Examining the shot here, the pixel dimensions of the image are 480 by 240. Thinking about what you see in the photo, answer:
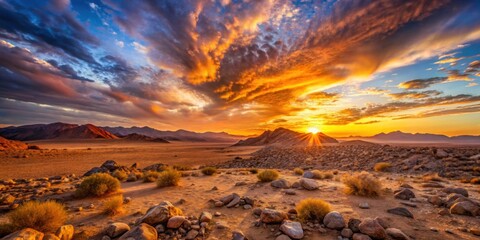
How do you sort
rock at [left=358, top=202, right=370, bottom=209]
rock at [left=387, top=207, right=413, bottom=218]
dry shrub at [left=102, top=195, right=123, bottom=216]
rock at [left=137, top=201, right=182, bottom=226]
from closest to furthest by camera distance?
rock at [left=137, top=201, right=182, bottom=226]
rock at [left=387, top=207, right=413, bottom=218]
dry shrub at [left=102, top=195, right=123, bottom=216]
rock at [left=358, top=202, right=370, bottom=209]

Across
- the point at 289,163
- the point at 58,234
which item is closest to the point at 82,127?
the point at 289,163

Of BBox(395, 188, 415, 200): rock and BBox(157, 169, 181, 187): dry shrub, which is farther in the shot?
BBox(157, 169, 181, 187): dry shrub

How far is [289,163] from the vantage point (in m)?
22.8

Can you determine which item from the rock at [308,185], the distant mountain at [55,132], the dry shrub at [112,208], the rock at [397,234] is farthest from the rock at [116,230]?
the distant mountain at [55,132]

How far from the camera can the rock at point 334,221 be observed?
16.2ft

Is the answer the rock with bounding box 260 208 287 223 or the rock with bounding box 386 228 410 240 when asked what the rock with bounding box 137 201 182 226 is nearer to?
the rock with bounding box 260 208 287 223

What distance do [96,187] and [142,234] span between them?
547 centimetres

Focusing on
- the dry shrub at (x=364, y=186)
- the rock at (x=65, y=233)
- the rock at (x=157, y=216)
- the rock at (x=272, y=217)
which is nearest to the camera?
the rock at (x=65, y=233)

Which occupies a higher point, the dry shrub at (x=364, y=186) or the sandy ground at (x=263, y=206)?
the dry shrub at (x=364, y=186)

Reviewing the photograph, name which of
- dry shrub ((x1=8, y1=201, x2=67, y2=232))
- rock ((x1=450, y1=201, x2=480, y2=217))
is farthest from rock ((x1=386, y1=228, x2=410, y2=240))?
dry shrub ((x1=8, y1=201, x2=67, y2=232))

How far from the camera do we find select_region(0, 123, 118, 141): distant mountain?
404 ft

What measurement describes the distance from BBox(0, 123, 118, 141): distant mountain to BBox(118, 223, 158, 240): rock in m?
143

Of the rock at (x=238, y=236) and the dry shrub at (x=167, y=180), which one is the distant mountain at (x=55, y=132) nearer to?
the dry shrub at (x=167, y=180)

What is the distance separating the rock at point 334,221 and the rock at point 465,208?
139 inches
